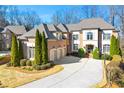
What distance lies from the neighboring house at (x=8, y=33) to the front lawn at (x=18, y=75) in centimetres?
90

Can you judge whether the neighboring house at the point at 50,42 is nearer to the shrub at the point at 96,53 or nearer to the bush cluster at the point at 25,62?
the bush cluster at the point at 25,62

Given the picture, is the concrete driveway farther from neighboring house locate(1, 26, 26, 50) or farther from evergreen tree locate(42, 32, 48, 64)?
neighboring house locate(1, 26, 26, 50)

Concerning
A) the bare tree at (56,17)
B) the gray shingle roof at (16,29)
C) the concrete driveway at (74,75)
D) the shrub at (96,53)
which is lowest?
the concrete driveway at (74,75)

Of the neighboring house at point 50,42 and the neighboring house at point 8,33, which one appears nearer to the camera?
the neighboring house at point 8,33

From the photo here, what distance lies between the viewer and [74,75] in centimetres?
929

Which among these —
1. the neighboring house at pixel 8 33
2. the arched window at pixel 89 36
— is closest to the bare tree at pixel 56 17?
the neighboring house at pixel 8 33

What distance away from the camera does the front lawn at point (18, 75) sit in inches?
337

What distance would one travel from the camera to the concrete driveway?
8.49 metres

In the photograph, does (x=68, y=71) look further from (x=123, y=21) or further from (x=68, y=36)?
(x=123, y=21)

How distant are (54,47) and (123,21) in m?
3.58

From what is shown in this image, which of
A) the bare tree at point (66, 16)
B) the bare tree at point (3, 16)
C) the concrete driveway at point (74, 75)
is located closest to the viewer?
the concrete driveway at point (74, 75)

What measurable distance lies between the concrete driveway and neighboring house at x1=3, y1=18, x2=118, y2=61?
21.4 inches

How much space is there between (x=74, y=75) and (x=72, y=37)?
207cm

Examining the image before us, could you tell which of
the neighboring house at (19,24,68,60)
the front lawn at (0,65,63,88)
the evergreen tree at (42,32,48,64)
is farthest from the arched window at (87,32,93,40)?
the front lawn at (0,65,63,88)
